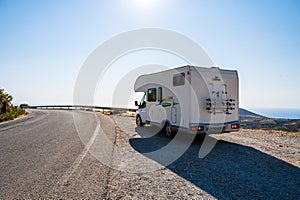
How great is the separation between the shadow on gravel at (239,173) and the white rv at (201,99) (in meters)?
1.14

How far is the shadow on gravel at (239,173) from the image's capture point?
13.1 feet

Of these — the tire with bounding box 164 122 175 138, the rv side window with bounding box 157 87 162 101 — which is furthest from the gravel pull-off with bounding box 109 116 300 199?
the rv side window with bounding box 157 87 162 101

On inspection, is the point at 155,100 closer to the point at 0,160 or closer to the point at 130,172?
the point at 130,172

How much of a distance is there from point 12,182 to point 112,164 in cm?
221

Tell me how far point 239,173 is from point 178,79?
466cm

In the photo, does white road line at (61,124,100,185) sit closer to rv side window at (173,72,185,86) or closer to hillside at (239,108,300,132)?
rv side window at (173,72,185,86)

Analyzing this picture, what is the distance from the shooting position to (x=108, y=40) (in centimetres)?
1576

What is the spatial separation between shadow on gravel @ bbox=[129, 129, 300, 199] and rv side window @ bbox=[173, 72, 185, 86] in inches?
105

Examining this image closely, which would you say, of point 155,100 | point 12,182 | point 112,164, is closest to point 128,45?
point 155,100

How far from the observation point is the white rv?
821 cm

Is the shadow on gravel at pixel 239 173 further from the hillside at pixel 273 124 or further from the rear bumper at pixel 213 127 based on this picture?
the hillside at pixel 273 124

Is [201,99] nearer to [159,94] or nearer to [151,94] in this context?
[159,94]

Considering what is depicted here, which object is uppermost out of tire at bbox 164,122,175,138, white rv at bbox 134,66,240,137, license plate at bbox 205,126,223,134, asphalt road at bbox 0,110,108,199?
white rv at bbox 134,66,240,137

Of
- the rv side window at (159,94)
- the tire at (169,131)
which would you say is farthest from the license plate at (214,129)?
the rv side window at (159,94)
